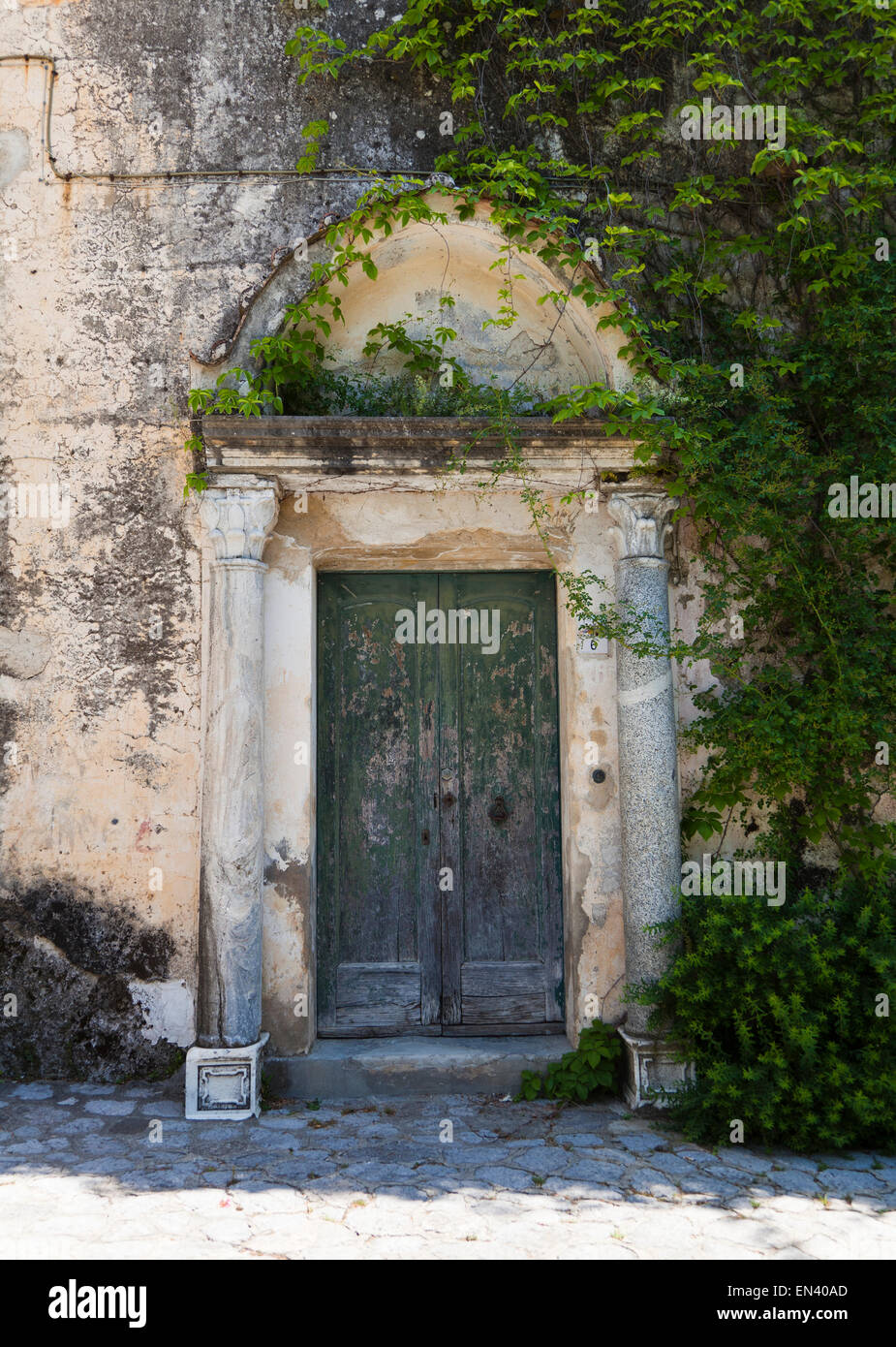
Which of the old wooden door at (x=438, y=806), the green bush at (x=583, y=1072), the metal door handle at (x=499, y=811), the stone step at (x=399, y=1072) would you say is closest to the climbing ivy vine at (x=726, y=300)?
the old wooden door at (x=438, y=806)

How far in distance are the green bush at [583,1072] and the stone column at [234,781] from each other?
3.98 ft

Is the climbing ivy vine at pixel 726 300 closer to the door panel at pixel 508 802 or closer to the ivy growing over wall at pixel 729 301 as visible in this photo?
the ivy growing over wall at pixel 729 301

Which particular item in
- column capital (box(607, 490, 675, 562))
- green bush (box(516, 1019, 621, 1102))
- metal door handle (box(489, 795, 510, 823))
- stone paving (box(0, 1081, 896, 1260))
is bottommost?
stone paving (box(0, 1081, 896, 1260))

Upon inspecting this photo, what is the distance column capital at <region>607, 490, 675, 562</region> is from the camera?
172 inches

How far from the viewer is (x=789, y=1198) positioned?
3240mm

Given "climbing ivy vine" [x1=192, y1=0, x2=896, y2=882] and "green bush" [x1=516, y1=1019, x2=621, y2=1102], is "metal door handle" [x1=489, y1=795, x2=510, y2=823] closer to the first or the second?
"climbing ivy vine" [x1=192, y1=0, x2=896, y2=882]

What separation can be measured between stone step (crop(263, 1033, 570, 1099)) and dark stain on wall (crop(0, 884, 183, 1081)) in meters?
0.54

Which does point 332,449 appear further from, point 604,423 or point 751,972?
point 751,972

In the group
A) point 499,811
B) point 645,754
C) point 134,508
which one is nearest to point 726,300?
point 645,754

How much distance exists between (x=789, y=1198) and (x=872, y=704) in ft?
6.75

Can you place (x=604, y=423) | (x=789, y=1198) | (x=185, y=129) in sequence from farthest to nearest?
(x=185, y=129)
(x=604, y=423)
(x=789, y=1198)

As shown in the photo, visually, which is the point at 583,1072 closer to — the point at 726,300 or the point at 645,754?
the point at 645,754

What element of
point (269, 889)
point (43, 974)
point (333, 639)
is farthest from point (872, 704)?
point (43, 974)

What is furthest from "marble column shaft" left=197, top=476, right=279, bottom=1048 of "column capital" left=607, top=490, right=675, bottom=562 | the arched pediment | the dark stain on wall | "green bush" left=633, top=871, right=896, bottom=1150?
"green bush" left=633, top=871, right=896, bottom=1150
